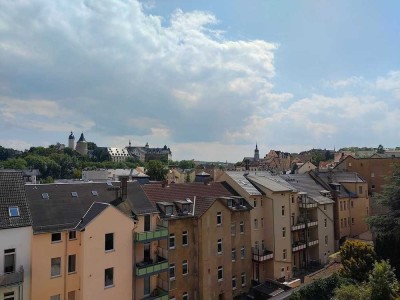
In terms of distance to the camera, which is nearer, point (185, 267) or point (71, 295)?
point (71, 295)

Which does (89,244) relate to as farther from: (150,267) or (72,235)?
(150,267)

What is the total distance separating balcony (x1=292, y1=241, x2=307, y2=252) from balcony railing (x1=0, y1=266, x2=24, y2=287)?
31940 millimetres

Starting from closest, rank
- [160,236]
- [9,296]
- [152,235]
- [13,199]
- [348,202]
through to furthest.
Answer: [9,296]
[13,199]
[152,235]
[160,236]
[348,202]

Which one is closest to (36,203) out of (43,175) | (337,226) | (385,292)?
(385,292)

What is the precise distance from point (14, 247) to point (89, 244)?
5.25 meters

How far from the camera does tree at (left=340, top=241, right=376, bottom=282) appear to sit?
3444 cm

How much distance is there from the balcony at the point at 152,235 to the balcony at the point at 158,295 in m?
5.02

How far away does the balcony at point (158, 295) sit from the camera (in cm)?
2981

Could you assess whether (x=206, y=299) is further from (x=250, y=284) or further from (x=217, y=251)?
(x=250, y=284)

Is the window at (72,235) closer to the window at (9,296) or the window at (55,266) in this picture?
the window at (55,266)

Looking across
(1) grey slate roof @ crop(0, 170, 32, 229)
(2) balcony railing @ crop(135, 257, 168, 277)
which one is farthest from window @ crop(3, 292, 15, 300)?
(2) balcony railing @ crop(135, 257, 168, 277)

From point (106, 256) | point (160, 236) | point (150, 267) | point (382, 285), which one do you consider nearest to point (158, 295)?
point (150, 267)

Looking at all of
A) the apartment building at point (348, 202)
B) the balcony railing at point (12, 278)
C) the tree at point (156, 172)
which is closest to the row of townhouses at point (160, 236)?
the balcony railing at point (12, 278)

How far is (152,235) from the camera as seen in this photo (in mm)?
29922
